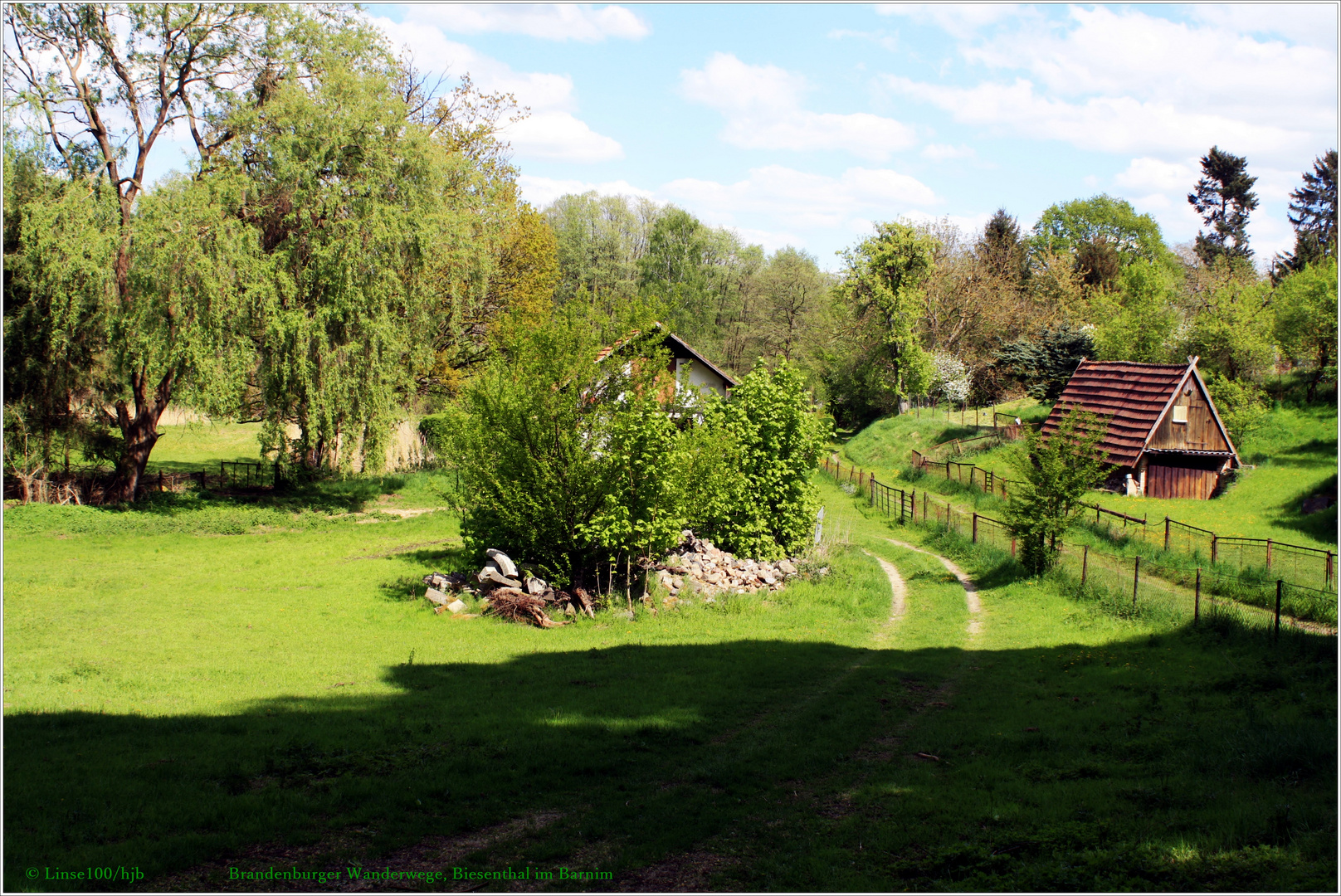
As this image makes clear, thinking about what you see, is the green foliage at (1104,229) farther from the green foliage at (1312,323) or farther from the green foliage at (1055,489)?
the green foliage at (1055,489)

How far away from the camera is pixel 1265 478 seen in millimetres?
38375

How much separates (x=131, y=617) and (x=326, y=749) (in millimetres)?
10637

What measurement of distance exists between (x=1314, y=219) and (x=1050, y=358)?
39445 mm

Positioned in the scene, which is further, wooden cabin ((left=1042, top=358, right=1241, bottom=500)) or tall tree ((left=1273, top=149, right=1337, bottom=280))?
tall tree ((left=1273, top=149, right=1337, bottom=280))

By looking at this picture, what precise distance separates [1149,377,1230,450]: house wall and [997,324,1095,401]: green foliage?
1148 centimetres

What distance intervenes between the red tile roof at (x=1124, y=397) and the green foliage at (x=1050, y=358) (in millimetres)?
7574

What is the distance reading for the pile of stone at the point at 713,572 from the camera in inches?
838

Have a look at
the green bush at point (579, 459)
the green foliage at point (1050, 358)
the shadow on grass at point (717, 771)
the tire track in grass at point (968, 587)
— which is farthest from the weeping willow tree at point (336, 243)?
the green foliage at point (1050, 358)

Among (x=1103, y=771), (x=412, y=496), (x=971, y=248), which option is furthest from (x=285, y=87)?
(x=971, y=248)

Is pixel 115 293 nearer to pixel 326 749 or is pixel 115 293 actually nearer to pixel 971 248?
pixel 326 749

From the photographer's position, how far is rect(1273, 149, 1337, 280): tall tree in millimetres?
63875

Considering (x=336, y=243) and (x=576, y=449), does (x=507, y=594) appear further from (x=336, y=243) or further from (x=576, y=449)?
(x=336, y=243)

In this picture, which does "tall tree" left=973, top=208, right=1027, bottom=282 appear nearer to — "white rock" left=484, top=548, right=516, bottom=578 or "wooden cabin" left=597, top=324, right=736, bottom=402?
"wooden cabin" left=597, top=324, right=736, bottom=402

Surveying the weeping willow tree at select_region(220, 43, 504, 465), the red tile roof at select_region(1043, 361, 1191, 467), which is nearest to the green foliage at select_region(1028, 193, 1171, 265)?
the red tile roof at select_region(1043, 361, 1191, 467)
